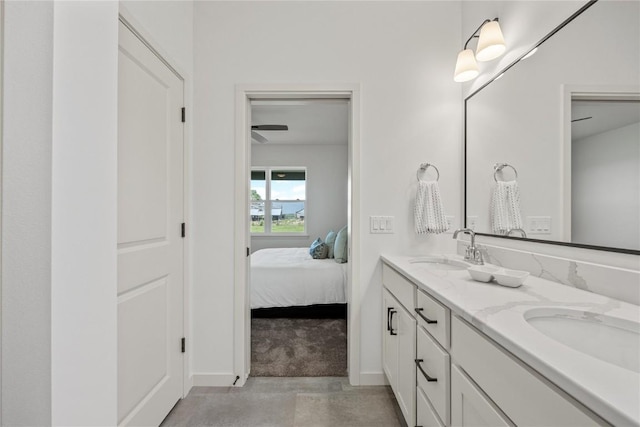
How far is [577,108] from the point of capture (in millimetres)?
1125

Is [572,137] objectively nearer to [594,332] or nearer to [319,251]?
[594,332]

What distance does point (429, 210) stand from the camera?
6.06ft

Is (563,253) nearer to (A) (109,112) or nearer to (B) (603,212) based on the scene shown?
(B) (603,212)

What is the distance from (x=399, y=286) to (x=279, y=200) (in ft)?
14.2

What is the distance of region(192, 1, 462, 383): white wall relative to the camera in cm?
193

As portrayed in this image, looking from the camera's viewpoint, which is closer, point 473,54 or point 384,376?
point 473,54

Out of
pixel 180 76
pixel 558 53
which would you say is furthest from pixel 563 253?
pixel 180 76

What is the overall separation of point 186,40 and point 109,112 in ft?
4.35

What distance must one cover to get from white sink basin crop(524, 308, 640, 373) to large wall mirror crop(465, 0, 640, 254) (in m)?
0.34

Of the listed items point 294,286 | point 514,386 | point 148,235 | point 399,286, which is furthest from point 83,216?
point 294,286

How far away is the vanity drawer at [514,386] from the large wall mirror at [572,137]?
0.67 metres

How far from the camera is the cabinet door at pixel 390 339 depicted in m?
1.61

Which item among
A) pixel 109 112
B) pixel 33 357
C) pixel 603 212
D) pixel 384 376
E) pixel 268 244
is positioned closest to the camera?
pixel 33 357

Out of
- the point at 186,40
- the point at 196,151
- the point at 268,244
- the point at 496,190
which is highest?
the point at 186,40
